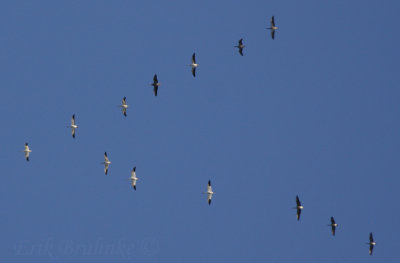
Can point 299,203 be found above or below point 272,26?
below

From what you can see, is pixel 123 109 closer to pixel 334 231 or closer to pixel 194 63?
pixel 194 63

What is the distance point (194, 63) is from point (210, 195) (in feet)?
47.7

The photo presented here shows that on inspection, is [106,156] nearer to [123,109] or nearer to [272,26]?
[123,109]

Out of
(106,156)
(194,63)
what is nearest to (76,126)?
(106,156)

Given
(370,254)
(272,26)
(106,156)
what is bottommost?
(370,254)

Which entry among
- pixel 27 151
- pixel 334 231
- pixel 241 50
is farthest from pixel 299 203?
pixel 27 151

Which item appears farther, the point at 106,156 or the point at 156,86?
the point at 106,156

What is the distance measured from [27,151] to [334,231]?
3230 centimetres

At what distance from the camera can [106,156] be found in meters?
157

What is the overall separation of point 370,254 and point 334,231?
4.01m

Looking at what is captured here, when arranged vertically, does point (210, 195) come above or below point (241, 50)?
below

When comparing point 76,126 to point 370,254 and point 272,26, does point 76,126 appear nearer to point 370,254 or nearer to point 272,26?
point 272,26

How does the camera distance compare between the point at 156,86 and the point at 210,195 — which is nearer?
the point at 156,86

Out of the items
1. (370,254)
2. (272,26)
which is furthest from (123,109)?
(370,254)
